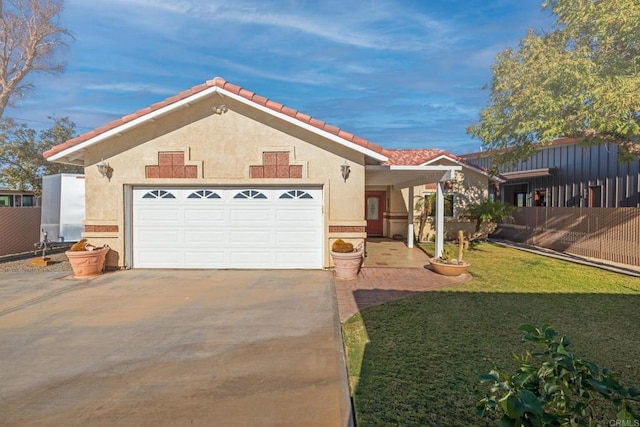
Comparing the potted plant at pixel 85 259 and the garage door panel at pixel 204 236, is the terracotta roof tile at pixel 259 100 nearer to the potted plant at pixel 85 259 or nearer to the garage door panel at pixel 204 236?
the garage door panel at pixel 204 236

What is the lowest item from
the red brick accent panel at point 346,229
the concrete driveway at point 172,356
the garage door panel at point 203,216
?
the concrete driveway at point 172,356

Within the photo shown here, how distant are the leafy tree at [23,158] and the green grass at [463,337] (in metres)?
22.5

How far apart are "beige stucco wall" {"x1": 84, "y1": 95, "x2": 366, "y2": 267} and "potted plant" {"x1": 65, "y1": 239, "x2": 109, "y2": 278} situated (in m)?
0.52

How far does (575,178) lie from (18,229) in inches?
929

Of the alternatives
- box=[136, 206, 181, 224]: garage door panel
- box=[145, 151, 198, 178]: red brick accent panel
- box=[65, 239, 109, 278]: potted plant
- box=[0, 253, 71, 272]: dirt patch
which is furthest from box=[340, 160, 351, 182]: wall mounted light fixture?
box=[0, 253, 71, 272]: dirt patch

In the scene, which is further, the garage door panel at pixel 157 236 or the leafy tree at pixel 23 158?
the leafy tree at pixel 23 158

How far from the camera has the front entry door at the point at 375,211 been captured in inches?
743

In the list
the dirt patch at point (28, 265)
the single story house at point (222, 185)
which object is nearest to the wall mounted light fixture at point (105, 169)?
the single story house at point (222, 185)

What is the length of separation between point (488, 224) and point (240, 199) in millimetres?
13557

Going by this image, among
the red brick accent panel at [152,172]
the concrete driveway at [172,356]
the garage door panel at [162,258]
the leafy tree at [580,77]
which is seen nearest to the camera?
the concrete driveway at [172,356]

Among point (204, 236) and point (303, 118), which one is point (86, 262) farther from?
point (303, 118)

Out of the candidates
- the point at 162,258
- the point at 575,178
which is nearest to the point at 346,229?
the point at 162,258

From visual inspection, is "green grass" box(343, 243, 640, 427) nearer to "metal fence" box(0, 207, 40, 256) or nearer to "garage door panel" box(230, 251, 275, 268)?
"garage door panel" box(230, 251, 275, 268)

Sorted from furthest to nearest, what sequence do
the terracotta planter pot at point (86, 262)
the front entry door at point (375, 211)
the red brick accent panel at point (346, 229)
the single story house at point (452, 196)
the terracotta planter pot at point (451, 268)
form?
the front entry door at point (375, 211)
the single story house at point (452, 196)
the red brick accent panel at point (346, 229)
the terracotta planter pot at point (451, 268)
the terracotta planter pot at point (86, 262)
